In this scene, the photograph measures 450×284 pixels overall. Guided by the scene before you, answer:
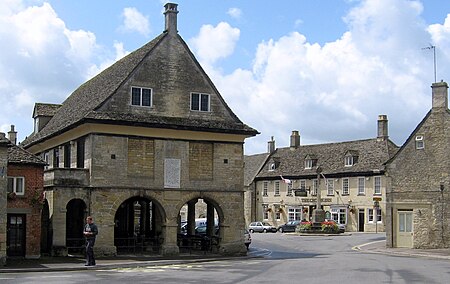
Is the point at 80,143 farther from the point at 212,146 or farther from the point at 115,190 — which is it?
the point at 212,146

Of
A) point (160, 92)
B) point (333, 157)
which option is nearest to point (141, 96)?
point (160, 92)

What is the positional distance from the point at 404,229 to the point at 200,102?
15.5 meters

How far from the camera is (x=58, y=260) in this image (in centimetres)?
3064

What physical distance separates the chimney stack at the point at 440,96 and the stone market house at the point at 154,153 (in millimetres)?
11943

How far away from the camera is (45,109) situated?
49.3 meters

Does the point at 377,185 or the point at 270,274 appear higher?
the point at 377,185

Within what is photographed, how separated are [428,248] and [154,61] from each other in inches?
778

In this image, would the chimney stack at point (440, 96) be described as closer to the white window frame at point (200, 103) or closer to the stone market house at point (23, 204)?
the white window frame at point (200, 103)

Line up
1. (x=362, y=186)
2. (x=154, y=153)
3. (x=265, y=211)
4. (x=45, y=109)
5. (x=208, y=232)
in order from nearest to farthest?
1. (x=154, y=153)
2. (x=208, y=232)
3. (x=45, y=109)
4. (x=362, y=186)
5. (x=265, y=211)

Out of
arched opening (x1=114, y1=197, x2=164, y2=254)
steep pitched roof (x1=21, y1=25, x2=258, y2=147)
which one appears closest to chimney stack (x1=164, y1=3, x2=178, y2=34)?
steep pitched roof (x1=21, y1=25, x2=258, y2=147)

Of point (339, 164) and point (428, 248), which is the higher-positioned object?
point (339, 164)

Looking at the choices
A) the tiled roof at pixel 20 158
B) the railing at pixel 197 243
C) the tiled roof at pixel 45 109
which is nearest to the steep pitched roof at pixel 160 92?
the tiled roof at pixel 20 158

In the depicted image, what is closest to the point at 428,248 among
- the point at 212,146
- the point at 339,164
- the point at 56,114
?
the point at 212,146

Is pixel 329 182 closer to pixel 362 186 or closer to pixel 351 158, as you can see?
pixel 351 158
